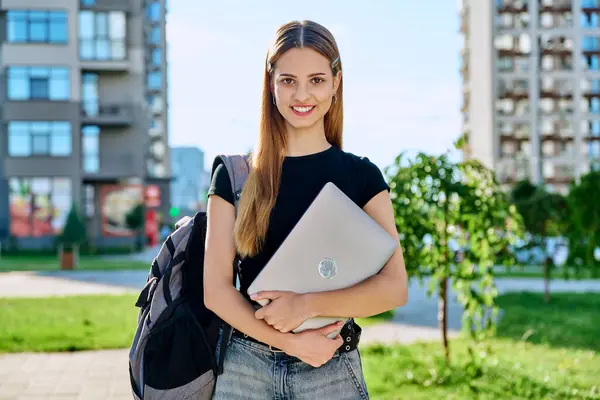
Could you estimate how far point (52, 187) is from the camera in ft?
120

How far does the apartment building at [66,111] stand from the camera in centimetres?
3622

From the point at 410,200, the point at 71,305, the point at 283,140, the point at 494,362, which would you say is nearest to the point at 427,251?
the point at 410,200

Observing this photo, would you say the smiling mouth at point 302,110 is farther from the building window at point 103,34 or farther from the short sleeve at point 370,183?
the building window at point 103,34

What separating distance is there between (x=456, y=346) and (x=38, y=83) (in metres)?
31.8

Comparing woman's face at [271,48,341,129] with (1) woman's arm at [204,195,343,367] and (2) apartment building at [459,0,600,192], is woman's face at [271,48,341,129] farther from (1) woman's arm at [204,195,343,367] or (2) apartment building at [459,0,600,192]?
(2) apartment building at [459,0,600,192]

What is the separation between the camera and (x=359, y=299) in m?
1.92

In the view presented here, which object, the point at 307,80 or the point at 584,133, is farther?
the point at 584,133

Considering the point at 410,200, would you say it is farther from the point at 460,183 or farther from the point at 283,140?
the point at 283,140

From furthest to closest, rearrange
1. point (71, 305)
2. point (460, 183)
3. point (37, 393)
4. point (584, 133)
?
1. point (584, 133)
2. point (71, 305)
3. point (460, 183)
4. point (37, 393)

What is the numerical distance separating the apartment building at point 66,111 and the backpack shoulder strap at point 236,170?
3479cm

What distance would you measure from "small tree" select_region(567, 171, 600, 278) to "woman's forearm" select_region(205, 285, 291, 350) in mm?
9049

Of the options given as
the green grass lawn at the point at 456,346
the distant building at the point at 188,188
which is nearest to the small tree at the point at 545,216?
the green grass lawn at the point at 456,346

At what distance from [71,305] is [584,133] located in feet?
183

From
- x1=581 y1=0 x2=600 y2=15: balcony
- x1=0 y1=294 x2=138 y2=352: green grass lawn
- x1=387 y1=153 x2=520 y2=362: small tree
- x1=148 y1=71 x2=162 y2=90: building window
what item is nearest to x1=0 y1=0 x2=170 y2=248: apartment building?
x1=0 y1=294 x2=138 y2=352: green grass lawn
